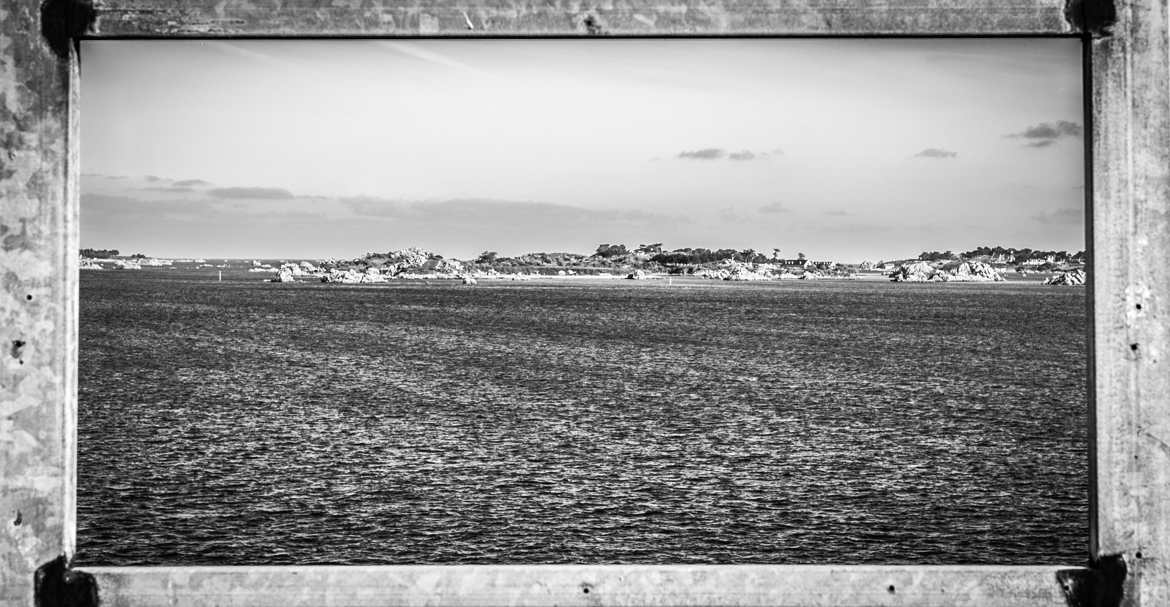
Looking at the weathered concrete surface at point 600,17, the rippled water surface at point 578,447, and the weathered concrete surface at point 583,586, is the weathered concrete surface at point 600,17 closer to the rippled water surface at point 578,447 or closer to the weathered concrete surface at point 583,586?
the weathered concrete surface at point 583,586

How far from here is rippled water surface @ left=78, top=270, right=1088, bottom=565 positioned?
2788cm

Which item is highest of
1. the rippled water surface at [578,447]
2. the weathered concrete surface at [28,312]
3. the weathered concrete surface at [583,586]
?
the weathered concrete surface at [28,312]

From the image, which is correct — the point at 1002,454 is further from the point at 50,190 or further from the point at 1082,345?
the point at 1082,345

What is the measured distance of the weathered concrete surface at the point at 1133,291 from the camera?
262cm

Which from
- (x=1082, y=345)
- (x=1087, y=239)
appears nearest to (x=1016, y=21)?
(x=1087, y=239)

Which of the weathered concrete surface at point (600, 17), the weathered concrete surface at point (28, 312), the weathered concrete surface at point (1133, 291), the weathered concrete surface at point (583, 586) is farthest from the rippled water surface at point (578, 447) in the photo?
the weathered concrete surface at point (600, 17)

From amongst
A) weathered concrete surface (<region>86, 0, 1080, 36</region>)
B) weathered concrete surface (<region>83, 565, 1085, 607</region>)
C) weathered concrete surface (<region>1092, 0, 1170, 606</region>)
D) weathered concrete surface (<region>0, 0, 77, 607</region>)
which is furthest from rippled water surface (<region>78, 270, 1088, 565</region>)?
weathered concrete surface (<region>86, 0, 1080, 36</region>)

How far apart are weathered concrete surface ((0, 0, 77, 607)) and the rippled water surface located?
2273cm

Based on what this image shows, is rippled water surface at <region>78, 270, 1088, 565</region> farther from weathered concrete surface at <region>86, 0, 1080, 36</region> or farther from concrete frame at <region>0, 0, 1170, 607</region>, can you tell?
weathered concrete surface at <region>86, 0, 1080, 36</region>

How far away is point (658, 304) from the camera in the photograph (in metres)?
165

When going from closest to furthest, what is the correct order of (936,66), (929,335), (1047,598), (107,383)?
(1047,598) < (107,383) < (929,335) < (936,66)

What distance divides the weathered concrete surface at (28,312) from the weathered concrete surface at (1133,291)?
2.77 m

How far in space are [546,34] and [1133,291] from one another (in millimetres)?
1708

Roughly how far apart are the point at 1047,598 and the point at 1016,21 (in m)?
1.52
